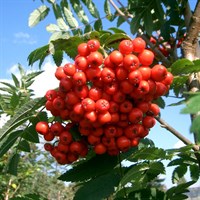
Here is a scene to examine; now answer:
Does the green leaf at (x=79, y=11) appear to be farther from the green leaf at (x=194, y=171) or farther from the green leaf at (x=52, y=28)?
the green leaf at (x=194, y=171)

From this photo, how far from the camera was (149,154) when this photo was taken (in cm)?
158

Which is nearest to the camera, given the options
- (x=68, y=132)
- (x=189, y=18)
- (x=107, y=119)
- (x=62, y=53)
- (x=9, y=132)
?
(x=107, y=119)

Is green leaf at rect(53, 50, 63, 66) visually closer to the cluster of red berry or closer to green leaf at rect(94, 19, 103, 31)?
the cluster of red berry

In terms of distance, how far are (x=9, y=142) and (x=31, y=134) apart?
0.15m

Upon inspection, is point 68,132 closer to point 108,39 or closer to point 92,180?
point 92,180

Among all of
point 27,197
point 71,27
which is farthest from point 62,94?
point 71,27

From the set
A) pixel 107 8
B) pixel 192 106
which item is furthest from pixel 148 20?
pixel 192 106

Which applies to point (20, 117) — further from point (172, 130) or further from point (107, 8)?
point (107, 8)

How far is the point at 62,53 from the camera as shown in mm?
1854

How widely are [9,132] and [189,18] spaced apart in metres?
1.30

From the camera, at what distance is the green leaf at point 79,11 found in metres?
2.51

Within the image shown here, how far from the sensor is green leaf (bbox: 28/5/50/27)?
265 centimetres

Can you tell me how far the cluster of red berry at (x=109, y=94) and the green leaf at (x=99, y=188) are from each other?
0.41 ft

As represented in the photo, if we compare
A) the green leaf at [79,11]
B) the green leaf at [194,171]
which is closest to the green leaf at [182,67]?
the green leaf at [194,171]
